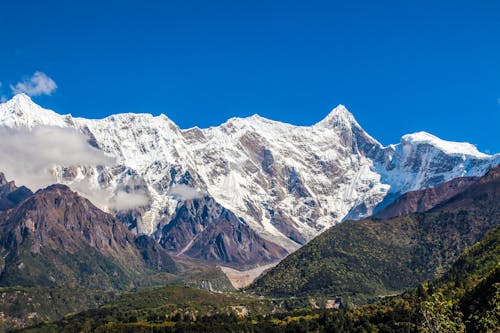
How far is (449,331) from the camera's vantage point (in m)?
100

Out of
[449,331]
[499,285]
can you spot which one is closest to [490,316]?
[449,331]

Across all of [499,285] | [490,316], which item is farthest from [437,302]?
[499,285]

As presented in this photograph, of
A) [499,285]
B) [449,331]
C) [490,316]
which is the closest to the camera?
[449,331]

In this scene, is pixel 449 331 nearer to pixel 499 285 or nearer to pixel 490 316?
pixel 490 316

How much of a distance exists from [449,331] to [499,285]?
37.5 meters

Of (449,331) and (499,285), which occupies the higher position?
(499,285)

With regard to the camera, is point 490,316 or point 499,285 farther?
point 499,285

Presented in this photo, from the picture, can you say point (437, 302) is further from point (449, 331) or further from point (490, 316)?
point (490, 316)

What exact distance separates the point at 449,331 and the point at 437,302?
458 centimetres

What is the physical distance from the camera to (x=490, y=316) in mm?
110812

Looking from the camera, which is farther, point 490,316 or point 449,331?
point 490,316

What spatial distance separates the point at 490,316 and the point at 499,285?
77.4 ft

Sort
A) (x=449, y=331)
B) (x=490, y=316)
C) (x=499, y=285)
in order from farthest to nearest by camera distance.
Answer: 1. (x=499, y=285)
2. (x=490, y=316)
3. (x=449, y=331)

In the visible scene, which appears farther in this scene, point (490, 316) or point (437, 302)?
point (490, 316)
